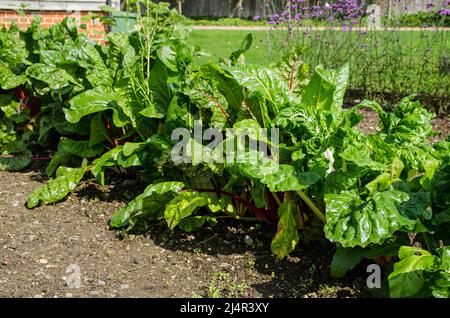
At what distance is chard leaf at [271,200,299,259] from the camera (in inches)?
120

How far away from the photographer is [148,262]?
10.5ft

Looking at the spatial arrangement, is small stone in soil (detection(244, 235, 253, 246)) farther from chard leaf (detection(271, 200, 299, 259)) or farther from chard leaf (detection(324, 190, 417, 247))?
chard leaf (detection(324, 190, 417, 247))

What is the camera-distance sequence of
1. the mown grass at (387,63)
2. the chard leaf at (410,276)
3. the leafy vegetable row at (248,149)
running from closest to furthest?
1. the chard leaf at (410,276)
2. the leafy vegetable row at (248,149)
3. the mown grass at (387,63)

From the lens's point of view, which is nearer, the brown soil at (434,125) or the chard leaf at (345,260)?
the chard leaf at (345,260)

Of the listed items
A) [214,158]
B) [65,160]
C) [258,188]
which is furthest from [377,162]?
[65,160]

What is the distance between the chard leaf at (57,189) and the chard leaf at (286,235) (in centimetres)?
164

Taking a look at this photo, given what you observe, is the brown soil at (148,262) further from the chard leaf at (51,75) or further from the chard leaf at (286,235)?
the chard leaf at (51,75)

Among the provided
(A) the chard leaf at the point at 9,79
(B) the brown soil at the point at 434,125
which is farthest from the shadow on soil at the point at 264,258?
(B) the brown soil at the point at 434,125

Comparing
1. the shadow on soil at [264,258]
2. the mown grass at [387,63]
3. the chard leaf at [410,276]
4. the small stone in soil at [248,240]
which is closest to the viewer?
the chard leaf at [410,276]

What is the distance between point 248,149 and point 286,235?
49 cm

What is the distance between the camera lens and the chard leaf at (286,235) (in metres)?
3.04

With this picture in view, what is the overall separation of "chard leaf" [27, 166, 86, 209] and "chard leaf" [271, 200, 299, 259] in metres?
1.64

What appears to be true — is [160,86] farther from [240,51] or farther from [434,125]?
[434,125]

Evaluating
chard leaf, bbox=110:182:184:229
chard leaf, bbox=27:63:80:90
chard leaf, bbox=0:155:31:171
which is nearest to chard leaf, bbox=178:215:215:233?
chard leaf, bbox=110:182:184:229
